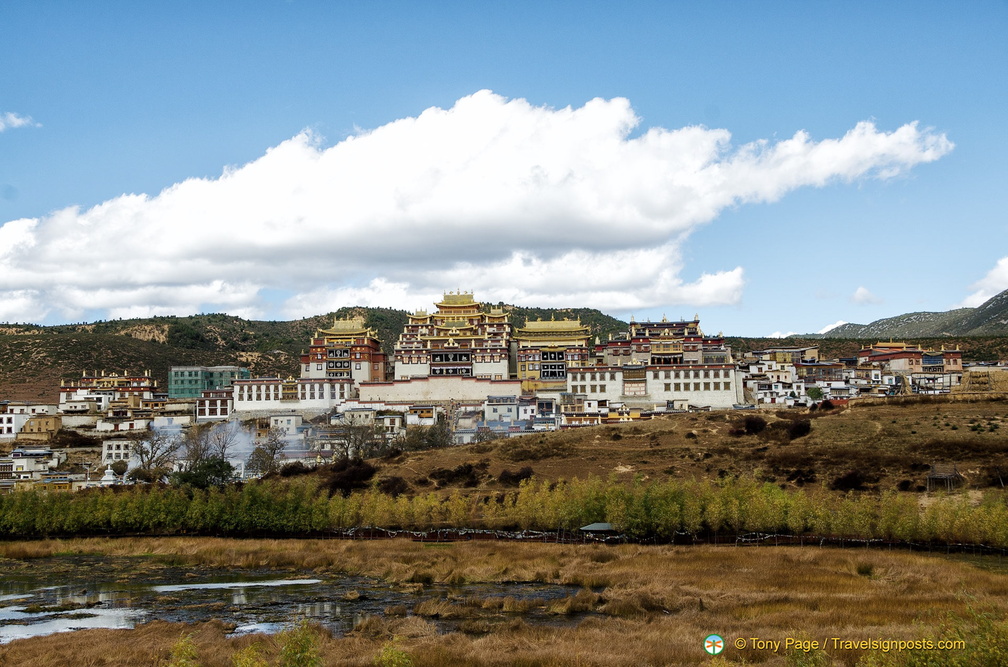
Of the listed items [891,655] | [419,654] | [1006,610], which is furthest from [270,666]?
[1006,610]

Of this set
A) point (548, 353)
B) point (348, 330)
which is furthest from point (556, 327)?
point (348, 330)

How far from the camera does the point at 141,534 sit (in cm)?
6750

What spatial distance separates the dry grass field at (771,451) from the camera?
69.6 metres

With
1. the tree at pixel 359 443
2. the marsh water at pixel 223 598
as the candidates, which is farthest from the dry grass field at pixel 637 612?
the tree at pixel 359 443

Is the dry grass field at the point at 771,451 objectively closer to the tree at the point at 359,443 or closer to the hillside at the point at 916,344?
the tree at the point at 359,443

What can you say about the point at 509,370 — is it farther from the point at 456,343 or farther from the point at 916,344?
the point at 916,344

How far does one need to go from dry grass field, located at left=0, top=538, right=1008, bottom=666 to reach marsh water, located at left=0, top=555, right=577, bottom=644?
3.30 feet

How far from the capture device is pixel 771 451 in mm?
79000

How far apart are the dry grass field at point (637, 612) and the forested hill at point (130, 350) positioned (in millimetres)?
89188

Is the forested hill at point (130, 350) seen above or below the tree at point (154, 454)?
above

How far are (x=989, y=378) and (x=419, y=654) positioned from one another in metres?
84.3

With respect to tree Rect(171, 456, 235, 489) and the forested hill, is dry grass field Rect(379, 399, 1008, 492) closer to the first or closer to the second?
tree Rect(171, 456, 235, 489)

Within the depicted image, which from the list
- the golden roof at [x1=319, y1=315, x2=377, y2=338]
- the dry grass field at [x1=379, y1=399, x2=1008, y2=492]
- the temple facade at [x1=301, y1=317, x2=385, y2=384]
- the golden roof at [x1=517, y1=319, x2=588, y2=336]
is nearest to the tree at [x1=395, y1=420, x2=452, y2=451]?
the dry grass field at [x1=379, y1=399, x2=1008, y2=492]

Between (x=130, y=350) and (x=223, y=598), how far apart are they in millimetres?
128057
